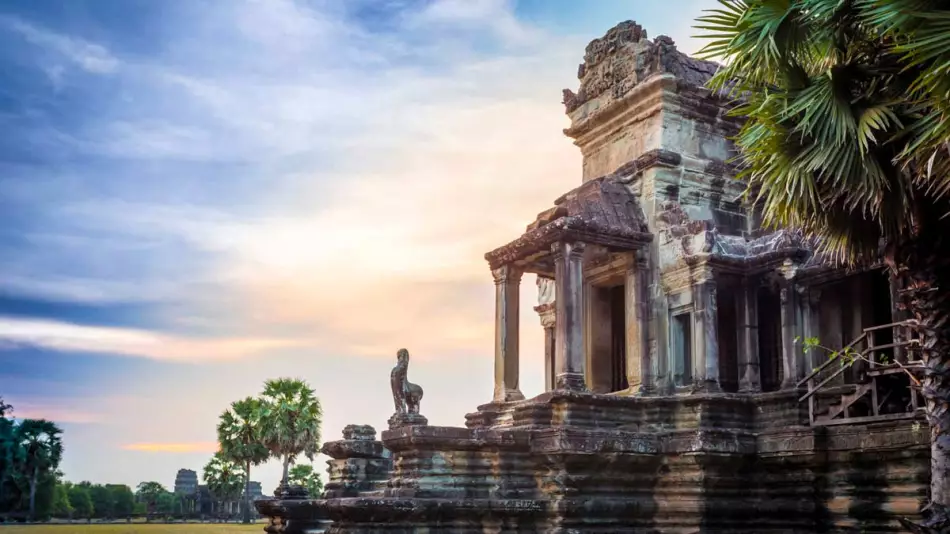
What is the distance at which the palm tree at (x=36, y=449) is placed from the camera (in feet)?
217

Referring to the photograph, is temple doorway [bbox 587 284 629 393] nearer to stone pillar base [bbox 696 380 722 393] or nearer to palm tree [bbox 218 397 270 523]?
stone pillar base [bbox 696 380 722 393]

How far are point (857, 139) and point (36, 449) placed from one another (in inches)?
2611

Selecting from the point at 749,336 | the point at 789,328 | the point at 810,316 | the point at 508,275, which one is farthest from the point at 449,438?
the point at 810,316

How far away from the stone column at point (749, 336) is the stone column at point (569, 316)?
9.46ft

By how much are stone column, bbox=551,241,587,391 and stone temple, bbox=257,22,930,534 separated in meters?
0.03

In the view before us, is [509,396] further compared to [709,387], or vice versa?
[509,396]

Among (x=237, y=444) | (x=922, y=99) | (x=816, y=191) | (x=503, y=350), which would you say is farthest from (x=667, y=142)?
(x=237, y=444)

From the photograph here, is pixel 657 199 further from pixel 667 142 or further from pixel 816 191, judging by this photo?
pixel 816 191

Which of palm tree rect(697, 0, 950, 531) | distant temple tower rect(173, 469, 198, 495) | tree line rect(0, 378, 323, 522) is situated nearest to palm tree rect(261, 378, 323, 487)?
tree line rect(0, 378, 323, 522)

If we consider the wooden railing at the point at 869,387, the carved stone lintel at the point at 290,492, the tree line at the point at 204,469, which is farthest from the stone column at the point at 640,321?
the tree line at the point at 204,469

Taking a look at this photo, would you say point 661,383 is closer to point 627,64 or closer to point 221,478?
point 627,64

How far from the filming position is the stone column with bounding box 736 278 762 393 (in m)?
17.6

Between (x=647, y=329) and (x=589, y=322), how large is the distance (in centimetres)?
193

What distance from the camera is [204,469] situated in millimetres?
67250
